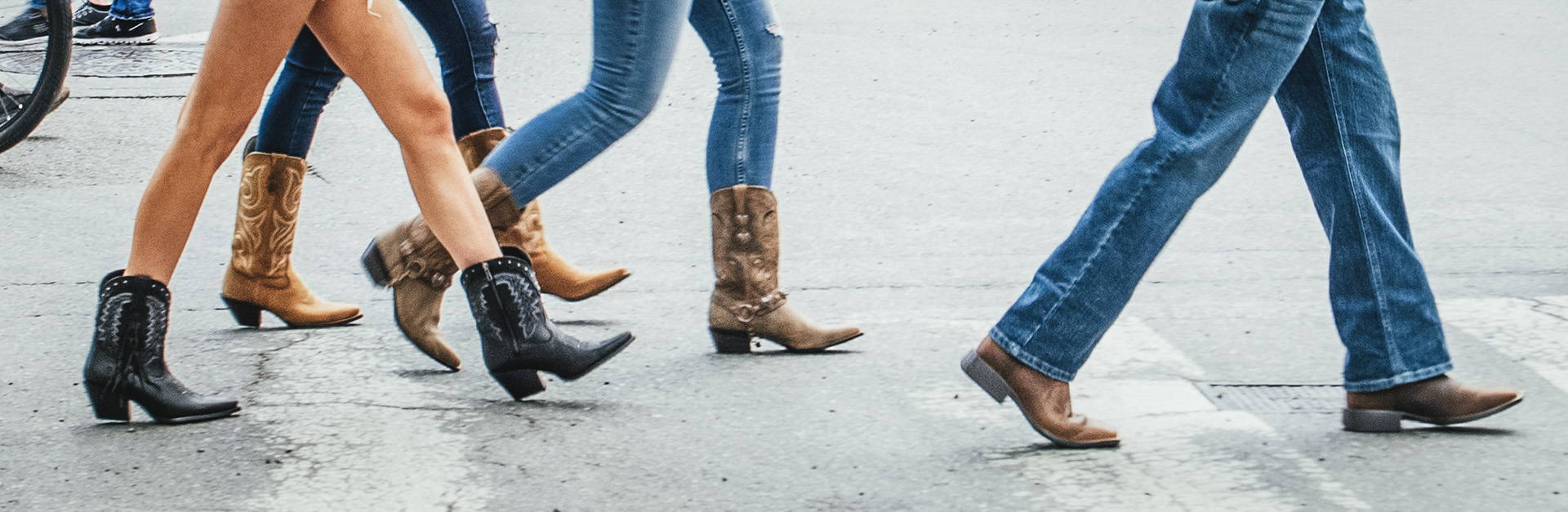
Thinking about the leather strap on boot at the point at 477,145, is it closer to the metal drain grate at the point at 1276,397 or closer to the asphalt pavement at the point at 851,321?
the asphalt pavement at the point at 851,321

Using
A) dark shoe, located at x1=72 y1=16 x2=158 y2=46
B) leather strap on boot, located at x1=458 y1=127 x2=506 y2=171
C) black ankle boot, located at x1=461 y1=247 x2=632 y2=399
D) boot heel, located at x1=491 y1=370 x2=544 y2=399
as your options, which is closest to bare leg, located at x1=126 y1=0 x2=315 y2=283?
black ankle boot, located at x1=461 y1=247 x2=632 y2=399

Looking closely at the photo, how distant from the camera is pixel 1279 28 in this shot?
2861 mm

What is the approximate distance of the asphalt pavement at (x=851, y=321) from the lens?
2.95 meters

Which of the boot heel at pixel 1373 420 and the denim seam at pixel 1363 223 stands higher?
the denim seam at pixel 1363 223

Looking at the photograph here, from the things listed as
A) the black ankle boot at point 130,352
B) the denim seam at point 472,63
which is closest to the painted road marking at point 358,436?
the black ankle boot at point 130,352

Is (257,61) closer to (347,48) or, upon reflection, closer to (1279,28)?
(347,48)

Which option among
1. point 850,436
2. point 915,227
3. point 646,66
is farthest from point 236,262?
point 915,227

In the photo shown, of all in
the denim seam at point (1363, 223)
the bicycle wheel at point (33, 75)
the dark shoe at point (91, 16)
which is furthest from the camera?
the dark shoe at point (91, 16)

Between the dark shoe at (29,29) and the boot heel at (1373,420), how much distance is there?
5.00 meters

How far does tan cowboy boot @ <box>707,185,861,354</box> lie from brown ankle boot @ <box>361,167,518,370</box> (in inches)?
19.9

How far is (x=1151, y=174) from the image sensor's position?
2922 millimetres

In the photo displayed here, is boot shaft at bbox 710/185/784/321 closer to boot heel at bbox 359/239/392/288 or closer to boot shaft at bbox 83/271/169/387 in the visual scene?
boot heel at bbox 359/239/392/288

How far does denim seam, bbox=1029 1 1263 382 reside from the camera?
2.86 meters

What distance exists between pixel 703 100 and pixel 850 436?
13.2 ft
